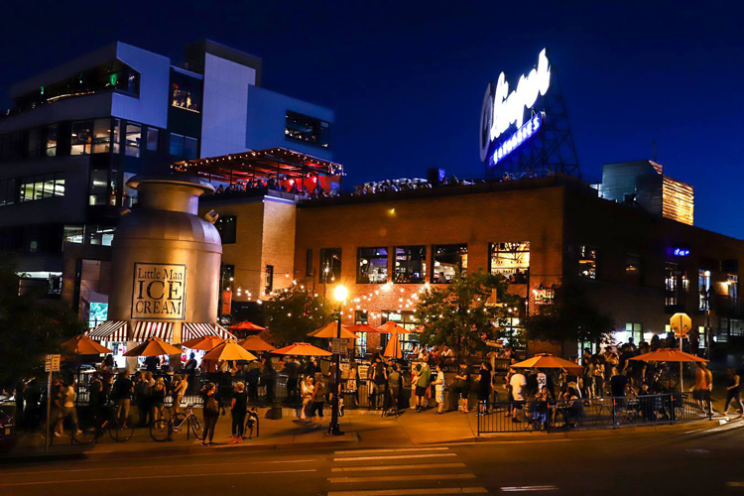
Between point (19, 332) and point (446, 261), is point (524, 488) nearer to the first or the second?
point (19, 332)

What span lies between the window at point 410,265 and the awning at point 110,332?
2178 cm

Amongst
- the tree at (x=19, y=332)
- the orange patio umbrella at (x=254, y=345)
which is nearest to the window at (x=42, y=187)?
the orange patio umbrella at (x=254, y=345)

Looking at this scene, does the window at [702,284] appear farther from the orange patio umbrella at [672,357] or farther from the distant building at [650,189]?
the orange patio umbrella at [672,357]

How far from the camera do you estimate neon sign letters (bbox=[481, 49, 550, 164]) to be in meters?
44.3

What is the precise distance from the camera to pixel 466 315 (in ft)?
107

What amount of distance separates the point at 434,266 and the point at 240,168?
22.9 meters

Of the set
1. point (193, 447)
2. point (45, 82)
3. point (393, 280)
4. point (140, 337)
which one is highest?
point (45, 82)

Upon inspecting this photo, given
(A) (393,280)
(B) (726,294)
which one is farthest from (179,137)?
(B) (726,294)

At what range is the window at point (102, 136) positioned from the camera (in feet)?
207

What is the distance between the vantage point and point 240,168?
61094mm

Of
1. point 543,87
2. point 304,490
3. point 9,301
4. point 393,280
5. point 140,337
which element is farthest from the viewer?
point 393,280

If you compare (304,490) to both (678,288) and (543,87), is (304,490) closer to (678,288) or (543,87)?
(543,87)

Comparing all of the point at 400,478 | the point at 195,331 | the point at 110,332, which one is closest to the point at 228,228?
the point at 195,331

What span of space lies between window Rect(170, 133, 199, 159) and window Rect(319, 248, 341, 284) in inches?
972
